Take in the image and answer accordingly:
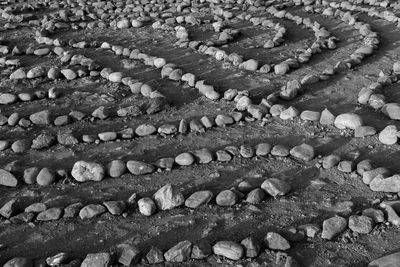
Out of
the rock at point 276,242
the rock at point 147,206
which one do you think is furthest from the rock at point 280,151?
the rock at point 147,206

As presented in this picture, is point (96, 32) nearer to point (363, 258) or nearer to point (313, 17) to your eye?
point (313, 17)

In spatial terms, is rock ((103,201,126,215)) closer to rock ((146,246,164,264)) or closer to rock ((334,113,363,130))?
rock ((146,246,164,264))

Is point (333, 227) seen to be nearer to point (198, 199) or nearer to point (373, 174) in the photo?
point (373, 174)

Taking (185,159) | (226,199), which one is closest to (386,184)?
(226,199)

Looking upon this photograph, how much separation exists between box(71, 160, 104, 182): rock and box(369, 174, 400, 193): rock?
6.82ft

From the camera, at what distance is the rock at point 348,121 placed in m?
4.53

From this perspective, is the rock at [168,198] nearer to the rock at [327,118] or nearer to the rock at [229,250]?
the rock at [229,250]

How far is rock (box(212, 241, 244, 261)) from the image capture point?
318cm

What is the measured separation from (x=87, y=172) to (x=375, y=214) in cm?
217

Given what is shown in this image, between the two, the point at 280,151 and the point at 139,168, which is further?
the point at 280,151

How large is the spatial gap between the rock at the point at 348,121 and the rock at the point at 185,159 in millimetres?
1416

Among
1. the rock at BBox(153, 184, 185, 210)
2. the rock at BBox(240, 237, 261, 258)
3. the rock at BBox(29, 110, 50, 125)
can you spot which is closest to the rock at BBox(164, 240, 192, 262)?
the rock at BBox(240, 237, 261, 258)

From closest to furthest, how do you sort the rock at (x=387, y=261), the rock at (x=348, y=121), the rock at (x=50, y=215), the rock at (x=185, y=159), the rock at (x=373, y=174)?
the rock at (x=387, y=261)
the rock at (x=50, y=215)
the rock at (x=373, y=174)
the rock at (x=185, y=159)
the rock at (x=348, y=121)

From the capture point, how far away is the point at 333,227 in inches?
132
